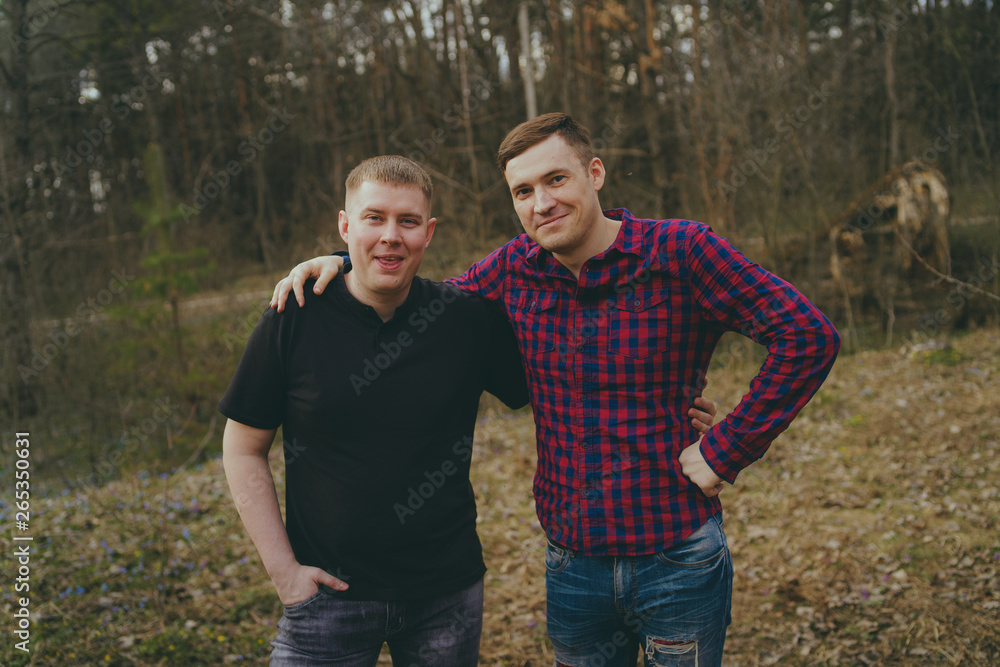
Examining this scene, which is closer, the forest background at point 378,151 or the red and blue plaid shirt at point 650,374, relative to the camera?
the red and blue plaid shirt at point 650,374

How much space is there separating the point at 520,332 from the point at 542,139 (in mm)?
630

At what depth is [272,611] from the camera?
4531mm

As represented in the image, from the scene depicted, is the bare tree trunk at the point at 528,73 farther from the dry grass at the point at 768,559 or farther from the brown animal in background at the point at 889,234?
the dry grass at the point at 768,559

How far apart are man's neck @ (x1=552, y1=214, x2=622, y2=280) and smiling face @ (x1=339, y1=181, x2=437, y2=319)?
1.52ft

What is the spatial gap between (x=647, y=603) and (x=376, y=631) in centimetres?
83

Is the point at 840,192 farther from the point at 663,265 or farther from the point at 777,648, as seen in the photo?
the point at 663,265

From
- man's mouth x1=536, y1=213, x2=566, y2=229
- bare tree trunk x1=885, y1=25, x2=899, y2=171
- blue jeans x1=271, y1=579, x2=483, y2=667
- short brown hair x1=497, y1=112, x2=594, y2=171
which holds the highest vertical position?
bare tree trunk x1=885, y1=25, x2=899, y2=171

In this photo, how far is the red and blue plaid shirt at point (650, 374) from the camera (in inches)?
77.9

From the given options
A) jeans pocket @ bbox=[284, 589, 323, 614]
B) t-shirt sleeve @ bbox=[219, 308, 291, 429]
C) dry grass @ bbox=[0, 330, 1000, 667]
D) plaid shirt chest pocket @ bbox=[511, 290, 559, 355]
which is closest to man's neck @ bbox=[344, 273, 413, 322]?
t-shirt sleeve @ bbox=[219, 308, 291, 429]

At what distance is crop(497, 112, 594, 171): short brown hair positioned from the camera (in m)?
2.17

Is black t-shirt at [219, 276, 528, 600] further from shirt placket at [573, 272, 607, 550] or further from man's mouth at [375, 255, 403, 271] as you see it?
shirt placket at [573, 272, 607, 550]

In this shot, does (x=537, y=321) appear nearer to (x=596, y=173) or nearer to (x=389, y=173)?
(x=596, y=173)

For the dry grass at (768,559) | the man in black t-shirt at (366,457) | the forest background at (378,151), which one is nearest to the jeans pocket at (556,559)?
the man in black t-shirt at (366,457)

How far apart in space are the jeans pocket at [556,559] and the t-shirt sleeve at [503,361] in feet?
1.74
